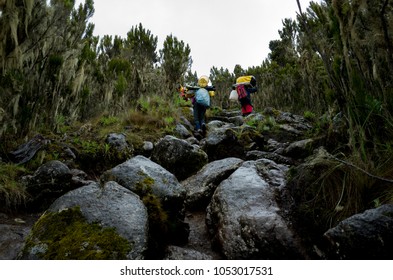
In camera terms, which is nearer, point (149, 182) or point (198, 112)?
point (149, 182)

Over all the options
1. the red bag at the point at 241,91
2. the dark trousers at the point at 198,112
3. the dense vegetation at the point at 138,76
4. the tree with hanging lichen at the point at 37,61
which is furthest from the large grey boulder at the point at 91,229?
the red bag at the point at 241,91

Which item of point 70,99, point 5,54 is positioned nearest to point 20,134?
point 5,54

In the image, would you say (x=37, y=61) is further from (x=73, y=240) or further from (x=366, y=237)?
(x=366, y=237)

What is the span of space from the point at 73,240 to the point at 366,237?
1747 mm

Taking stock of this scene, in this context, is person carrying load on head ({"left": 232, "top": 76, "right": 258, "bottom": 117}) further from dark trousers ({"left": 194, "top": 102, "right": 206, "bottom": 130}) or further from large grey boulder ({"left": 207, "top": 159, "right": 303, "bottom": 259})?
large grey boulder ({"left": 207, "top": 159, "right": 303, "bottom": 259})

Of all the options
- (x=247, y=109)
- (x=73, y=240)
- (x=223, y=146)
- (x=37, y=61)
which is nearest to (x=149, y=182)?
(x=73, y=240)

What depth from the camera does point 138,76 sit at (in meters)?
8.28

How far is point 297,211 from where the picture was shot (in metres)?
2.31

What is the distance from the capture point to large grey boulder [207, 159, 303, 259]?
214 cm

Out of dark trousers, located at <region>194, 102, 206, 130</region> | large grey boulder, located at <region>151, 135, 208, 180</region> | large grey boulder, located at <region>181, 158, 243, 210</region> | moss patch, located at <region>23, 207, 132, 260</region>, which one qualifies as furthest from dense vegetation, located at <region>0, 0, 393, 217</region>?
large grey boulder, located at <region>151, 135, 208, 180</region>

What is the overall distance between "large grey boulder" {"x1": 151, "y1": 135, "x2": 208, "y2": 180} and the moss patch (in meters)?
2.15

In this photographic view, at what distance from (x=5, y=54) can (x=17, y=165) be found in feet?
4.64

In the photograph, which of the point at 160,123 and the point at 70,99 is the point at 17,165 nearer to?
the point at 70,99

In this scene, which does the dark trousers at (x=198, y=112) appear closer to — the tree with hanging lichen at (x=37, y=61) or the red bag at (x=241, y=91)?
the red bag at (x=241, y=91)
